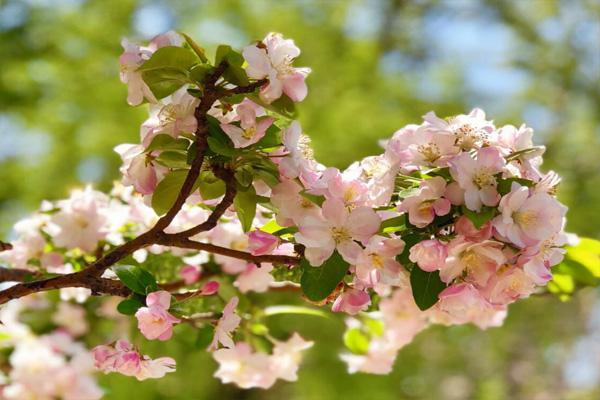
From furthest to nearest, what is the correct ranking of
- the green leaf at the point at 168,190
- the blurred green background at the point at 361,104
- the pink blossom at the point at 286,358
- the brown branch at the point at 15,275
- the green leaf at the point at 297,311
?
the blurred green background at the point at 361,104 → the pink blossom at the point at 286,358 → the green leaf at the point at 297,311 → the brown branch at the point at 15,275 → the green leaf at the point at 168,190

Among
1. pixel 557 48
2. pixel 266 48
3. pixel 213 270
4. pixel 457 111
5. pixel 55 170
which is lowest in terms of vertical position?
pixel 266 48

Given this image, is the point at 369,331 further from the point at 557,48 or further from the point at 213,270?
the point at 557,48

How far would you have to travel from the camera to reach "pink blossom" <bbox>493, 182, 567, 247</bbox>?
2.46 feet

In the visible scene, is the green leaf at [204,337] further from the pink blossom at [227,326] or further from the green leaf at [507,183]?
the green leaf at [507,183]

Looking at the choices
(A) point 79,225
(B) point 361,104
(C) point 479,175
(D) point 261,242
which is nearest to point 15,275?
(A) point 79,225

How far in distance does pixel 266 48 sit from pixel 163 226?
221mm

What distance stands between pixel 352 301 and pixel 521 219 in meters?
0.20

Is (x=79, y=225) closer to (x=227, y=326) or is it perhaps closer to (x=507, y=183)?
(x=227, y=326)

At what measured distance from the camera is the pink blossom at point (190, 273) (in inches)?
51.7

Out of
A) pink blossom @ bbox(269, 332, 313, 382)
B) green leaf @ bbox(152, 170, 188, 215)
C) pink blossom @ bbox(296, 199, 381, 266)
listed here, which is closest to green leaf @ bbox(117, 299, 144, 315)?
green leaf @ bbox(152, 170, 188, 215)

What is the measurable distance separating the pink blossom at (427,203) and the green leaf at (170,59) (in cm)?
27

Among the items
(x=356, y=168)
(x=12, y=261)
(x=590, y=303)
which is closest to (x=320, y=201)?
(x=356, y=168)

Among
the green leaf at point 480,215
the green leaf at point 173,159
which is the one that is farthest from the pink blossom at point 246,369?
the green leaf at point 480,215

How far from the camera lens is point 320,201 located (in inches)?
31.3
